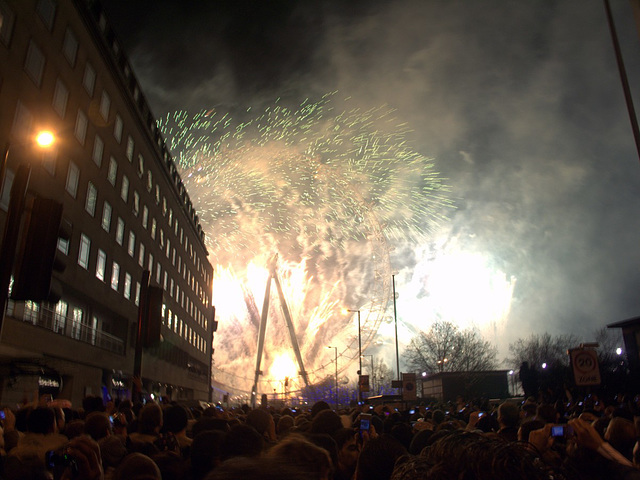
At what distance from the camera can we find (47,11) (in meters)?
28.8

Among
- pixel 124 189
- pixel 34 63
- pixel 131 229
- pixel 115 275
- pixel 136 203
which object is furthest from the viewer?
pixel 136 203

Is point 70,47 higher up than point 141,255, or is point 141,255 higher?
point 70,47

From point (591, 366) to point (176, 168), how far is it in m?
61.0

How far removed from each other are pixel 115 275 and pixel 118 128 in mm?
10892

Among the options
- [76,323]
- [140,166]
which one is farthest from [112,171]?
[76,323]

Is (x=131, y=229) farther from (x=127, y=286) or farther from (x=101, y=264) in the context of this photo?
(x=101, y=264)

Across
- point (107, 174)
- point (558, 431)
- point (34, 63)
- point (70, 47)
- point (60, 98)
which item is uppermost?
point (70, 47)

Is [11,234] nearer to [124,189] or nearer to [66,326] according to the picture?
[66,326]

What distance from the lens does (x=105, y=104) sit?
3856cm

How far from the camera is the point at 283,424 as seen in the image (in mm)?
9938

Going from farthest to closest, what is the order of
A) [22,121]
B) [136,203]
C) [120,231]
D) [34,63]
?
[136,203] < [120,231] < [34,63] < [22,121]

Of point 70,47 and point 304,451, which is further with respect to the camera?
point 70,47

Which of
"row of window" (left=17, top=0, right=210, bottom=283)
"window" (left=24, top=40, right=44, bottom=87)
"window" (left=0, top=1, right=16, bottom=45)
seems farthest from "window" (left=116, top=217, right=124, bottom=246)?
"window" (left=0, top=1, right=16, bottom=45)

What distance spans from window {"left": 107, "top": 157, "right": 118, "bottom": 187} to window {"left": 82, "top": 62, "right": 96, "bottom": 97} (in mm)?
5561
